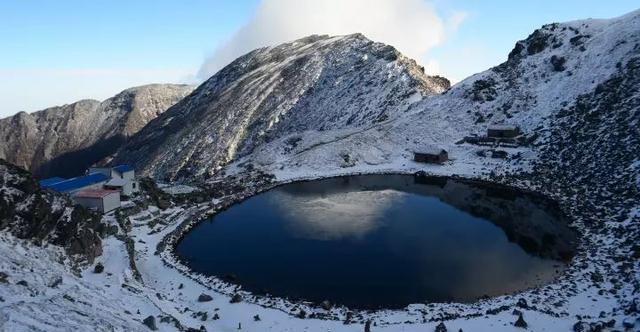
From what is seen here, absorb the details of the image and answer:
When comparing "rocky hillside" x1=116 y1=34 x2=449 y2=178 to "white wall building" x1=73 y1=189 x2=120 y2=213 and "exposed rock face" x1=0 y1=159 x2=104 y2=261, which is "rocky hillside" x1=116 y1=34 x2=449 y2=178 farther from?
"exposed rock face" x1=0 y1=159 x2=104 y2=261

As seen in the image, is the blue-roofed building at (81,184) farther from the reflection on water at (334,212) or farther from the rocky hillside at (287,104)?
the rocky hillside at (287,104)

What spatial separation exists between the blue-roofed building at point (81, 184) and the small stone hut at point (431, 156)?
5217cm

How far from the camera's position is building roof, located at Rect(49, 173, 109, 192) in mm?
58131

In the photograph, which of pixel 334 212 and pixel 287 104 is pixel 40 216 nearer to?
pixel 334 212

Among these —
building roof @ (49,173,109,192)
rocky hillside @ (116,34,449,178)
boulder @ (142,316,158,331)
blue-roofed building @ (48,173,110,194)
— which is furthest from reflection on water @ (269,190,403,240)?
rocky hillside @ (116,34,449,178)

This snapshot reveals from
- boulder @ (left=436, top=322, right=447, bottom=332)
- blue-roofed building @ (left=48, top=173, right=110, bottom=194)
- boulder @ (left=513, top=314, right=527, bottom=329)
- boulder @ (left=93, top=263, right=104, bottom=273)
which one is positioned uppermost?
blue-roofed building @ (left=48, top=173, right=110, bottom=194)

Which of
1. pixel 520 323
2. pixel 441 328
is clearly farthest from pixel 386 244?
pixel 520 323

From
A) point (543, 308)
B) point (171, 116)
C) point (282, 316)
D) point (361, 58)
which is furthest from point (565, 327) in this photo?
point (171, 116)

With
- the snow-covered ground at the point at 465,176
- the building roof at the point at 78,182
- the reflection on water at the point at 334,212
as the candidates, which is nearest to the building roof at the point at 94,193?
the building roof at the point at 78,182

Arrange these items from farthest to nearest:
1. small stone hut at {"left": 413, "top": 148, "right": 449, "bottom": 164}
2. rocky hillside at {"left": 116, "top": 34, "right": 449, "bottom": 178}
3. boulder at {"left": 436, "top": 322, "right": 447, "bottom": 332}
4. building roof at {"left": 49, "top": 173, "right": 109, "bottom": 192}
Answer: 1. rocky hillside at {"left": 116, "top": 34, "right": 449, "bottom": 178}
2. small stone hut at {"left": 413, "top": 148, "right": 449, "bottom": 164}
3. building roof at {"left": 49, "top": 173, "right": 109, "bottom": 192}
4. boulder at {"left": 436, "top": 322, "right": 447, "bottom": 332}

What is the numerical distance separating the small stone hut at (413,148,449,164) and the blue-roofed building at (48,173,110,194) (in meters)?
52.2

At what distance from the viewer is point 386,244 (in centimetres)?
5241

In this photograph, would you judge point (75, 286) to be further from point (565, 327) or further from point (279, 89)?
point (279, 89)

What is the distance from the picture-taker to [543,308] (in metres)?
35.8
